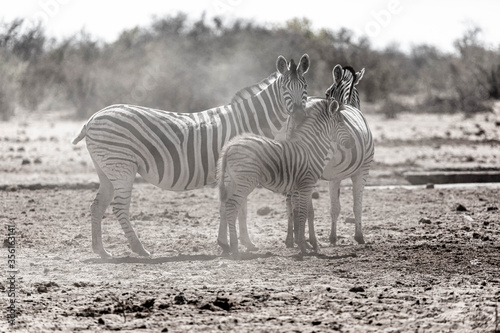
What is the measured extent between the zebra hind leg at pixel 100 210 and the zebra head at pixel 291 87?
2.11m

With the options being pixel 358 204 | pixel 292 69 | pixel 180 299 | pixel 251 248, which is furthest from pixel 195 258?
pixel 292 69

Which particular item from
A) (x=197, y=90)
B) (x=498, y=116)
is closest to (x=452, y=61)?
(x=498, y=116)

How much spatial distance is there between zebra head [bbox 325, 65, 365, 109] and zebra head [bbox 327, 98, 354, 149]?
73cm

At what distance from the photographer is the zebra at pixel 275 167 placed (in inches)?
343

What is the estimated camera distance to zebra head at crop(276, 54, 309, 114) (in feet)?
31.7

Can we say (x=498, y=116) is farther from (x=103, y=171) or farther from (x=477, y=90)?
(x=103, y=171)

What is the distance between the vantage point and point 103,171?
9289mm

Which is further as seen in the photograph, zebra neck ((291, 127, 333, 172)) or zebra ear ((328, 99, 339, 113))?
zebra ear ((328, 99, 339, 113))

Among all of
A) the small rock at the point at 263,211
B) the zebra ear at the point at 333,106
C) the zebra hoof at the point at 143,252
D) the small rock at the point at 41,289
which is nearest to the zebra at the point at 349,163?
the zebra ear at the point at 333,106

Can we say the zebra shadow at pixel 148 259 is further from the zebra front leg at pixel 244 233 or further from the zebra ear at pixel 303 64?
the zebra ear at pixel 303 64

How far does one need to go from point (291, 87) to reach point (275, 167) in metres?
1.25

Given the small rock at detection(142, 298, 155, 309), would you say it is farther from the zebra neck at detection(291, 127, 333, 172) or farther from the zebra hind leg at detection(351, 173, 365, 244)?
the zebra hind leg at detection(351, 173, 365, 244)

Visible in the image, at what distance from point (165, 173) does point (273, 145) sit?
1234mm

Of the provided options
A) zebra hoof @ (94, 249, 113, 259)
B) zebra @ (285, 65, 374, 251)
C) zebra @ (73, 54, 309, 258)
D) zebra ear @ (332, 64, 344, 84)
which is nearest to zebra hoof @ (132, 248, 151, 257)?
zebra @ (73, 54, 309, 258)
